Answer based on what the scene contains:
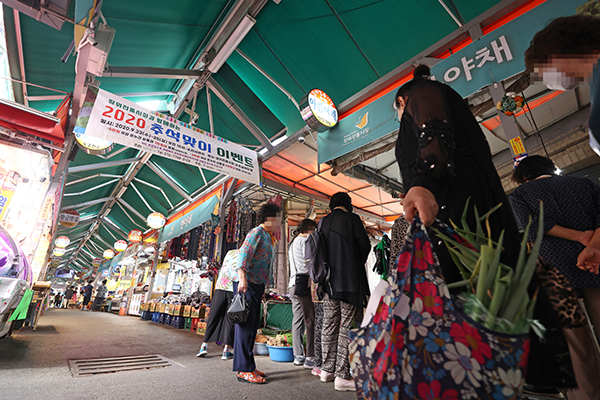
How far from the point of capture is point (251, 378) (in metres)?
2.38

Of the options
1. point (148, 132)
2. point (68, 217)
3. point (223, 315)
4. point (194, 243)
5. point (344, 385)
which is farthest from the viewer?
point (68, 217)

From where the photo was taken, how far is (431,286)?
717 mm

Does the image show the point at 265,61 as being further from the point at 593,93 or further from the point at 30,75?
the point at 593,93

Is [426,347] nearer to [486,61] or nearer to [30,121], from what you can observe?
[486,61]

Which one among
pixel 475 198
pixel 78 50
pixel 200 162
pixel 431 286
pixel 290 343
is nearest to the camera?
pixel 431 286

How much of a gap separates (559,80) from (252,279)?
2.55 metres

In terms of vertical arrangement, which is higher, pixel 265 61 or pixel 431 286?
pixel 265 61

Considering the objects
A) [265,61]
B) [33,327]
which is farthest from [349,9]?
[33,327]

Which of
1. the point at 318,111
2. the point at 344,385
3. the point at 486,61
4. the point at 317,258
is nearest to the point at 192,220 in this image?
the point at 318,111

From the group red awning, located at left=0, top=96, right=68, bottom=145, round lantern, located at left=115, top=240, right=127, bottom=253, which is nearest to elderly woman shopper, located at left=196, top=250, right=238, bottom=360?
red awning, located at left=0, top=96, right=68, bottom=145

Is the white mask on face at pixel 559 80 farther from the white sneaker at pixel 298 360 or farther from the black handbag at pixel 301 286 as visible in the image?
the white sneaker at pixel 298 360

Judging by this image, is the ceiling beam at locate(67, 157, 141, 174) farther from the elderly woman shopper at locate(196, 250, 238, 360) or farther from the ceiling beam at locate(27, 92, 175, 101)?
the elderly woman shopper at locate(196, 250, 238, 360)

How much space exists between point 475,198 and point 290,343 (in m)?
3.51

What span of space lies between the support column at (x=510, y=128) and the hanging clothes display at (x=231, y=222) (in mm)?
5958
